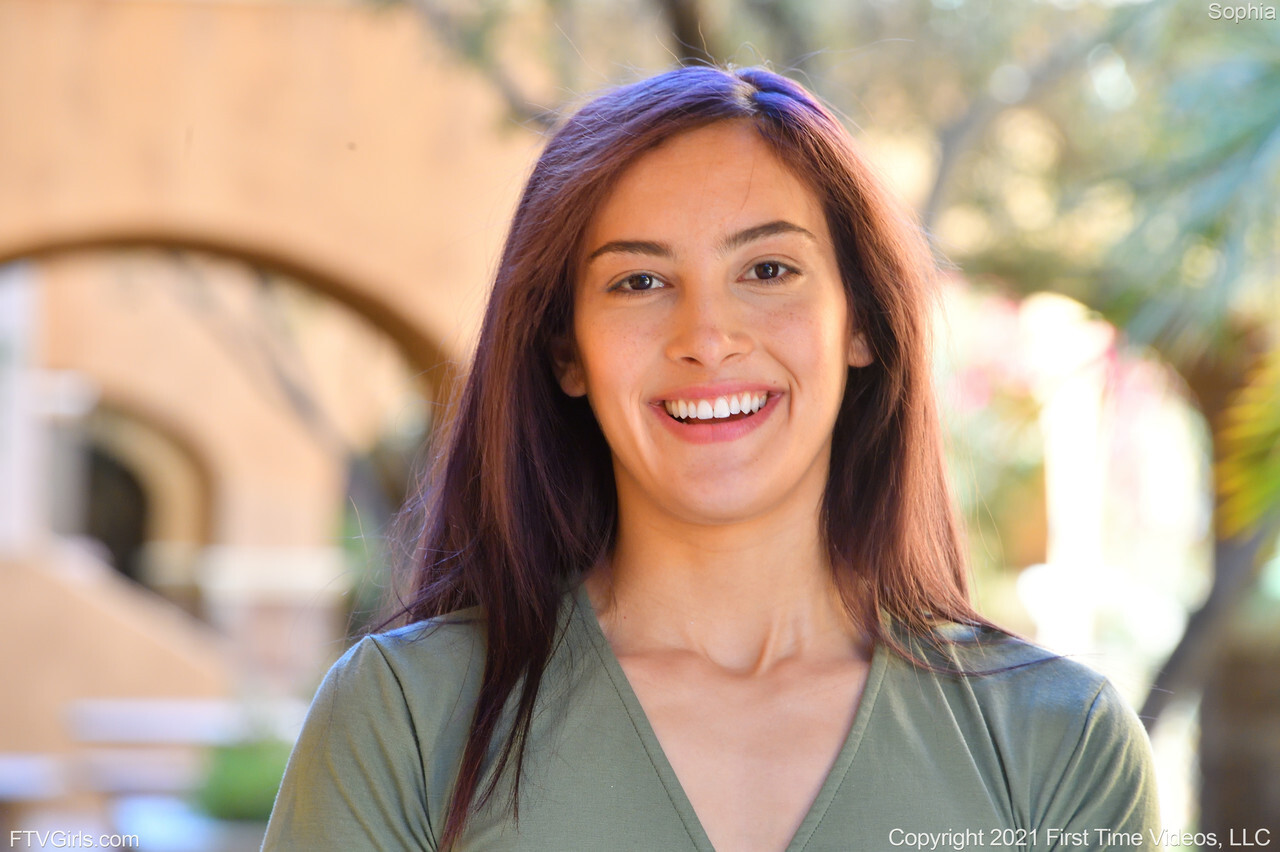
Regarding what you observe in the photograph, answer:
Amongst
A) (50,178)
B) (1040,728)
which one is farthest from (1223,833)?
(50,178)

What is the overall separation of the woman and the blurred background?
0.91 feet

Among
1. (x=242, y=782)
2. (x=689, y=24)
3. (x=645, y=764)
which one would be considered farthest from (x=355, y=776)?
(x=242, y=782)

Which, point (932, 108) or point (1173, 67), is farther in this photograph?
point (932, 108)

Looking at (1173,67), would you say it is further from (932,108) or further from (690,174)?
(690,174)

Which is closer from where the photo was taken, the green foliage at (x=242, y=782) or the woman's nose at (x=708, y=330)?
the woman's nose at (x=708, y=330)

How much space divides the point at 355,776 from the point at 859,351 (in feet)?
2.59

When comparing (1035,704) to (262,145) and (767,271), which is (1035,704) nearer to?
(767,271)

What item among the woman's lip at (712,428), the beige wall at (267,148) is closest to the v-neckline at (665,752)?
the woman's lip at (712,428)

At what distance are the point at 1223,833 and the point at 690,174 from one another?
4444mm

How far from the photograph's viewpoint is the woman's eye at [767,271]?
1698 millimetres

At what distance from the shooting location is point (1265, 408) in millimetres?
2732

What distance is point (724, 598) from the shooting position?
1.76 metres

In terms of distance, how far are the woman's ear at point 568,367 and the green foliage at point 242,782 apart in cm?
535

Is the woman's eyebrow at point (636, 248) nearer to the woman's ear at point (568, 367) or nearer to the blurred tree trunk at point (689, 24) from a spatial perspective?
the woman's ear at point (568, 367)
